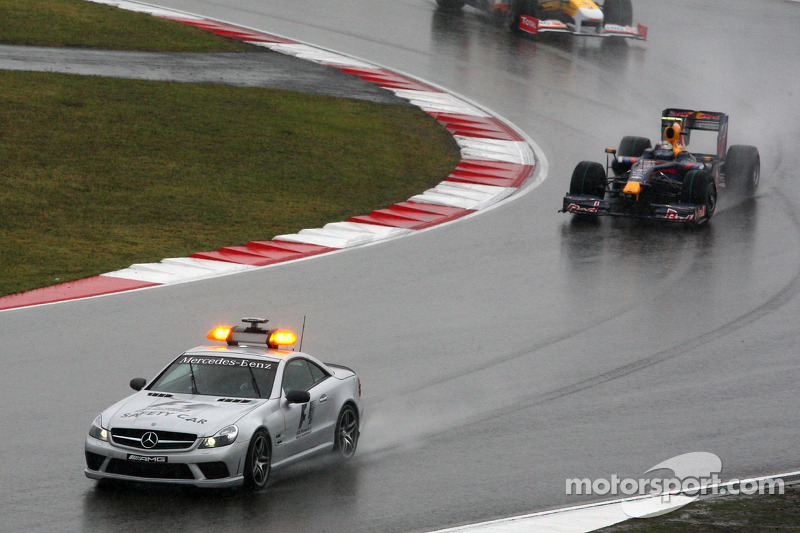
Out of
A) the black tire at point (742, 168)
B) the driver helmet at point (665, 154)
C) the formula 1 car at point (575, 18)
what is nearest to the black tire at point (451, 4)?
the formula 1 car at point (575, 18)

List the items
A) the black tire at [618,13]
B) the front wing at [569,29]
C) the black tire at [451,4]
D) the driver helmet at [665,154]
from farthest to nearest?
the black tire at [451,4] → the black tire at [618,13] → the front wing at [569,29] → the driver helmet at [665,154]

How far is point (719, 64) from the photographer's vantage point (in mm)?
37188

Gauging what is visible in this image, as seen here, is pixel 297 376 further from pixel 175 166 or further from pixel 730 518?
pixel 175 166

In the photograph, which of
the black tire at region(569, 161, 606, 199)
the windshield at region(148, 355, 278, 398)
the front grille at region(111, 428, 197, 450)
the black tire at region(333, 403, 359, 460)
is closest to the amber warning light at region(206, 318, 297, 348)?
the windshield at region(148, 355, 278, 398)

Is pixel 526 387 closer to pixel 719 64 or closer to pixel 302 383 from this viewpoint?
pixel 302 383

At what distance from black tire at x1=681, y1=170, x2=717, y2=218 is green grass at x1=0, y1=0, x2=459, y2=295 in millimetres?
5508

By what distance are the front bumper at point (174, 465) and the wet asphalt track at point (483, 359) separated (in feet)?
0.68

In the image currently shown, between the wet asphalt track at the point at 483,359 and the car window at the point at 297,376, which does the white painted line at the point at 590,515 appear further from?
the car window at the point at 297,376

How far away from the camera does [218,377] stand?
1110 centimetres

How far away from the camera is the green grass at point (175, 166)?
66.8ft

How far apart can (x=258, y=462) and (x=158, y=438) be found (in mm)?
905

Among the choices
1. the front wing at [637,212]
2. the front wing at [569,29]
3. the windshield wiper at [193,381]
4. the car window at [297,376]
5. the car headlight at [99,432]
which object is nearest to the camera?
the car headlight at [99,432]

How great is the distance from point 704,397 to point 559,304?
13.6 feet

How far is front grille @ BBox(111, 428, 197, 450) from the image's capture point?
32.6ft
